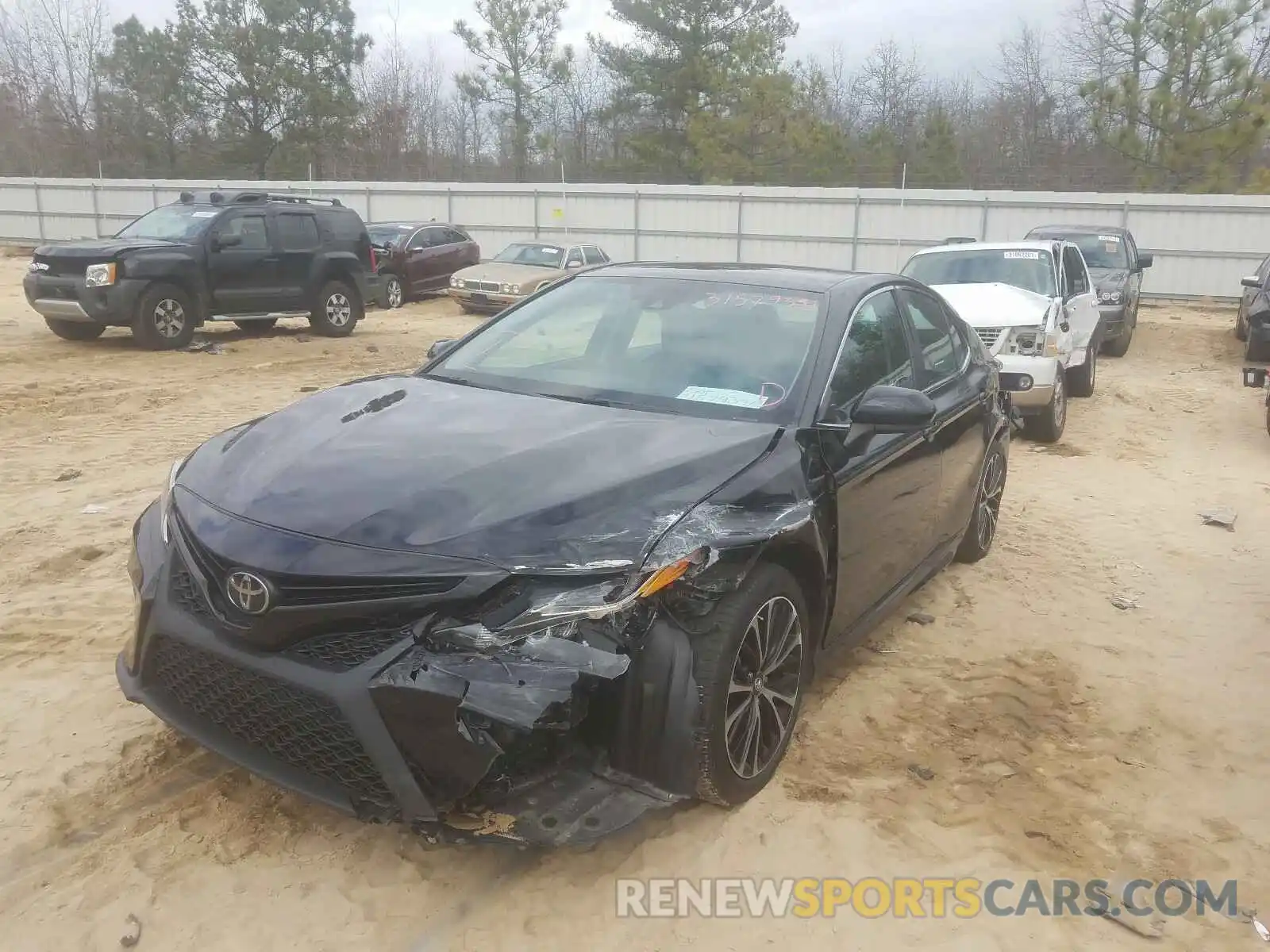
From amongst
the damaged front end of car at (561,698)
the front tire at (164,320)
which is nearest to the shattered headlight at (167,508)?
the damaged front end of car at (561,698)

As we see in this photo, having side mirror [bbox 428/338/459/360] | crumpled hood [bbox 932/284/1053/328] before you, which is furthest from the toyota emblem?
crumpled hood [bbox 932/284/1053/328]

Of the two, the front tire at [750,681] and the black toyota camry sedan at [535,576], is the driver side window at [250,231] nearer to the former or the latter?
the black toyota camry sedan at [535,576]

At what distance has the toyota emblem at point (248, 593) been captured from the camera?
257 centimetres

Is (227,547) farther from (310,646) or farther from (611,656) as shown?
(611,656)

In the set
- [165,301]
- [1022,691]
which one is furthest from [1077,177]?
[1022,691]

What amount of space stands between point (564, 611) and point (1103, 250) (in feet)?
50.8

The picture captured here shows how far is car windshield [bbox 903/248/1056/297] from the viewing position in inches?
404

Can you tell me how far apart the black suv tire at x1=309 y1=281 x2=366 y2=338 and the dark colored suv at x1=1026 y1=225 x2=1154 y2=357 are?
998cm

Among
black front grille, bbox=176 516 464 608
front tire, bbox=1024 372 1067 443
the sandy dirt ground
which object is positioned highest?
black front grille, bbox=176 516 464 608

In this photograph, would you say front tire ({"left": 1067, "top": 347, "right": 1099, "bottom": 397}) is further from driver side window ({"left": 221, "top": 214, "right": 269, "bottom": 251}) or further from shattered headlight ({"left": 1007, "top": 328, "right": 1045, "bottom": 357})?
driver side window ({"left": 221, "top": 214, "right": 269, "bottom": 251})

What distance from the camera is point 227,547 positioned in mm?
2699

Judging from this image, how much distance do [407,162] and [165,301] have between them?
35972 millimetres

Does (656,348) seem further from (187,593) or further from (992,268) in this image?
(992,268)

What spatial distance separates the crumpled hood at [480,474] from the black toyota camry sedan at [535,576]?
10mm
